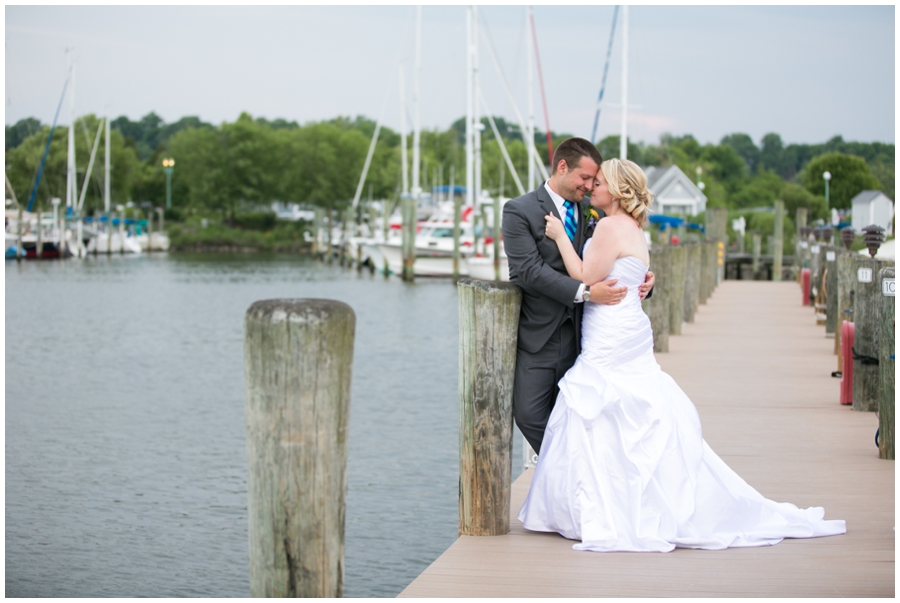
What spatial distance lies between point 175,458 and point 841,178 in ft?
232

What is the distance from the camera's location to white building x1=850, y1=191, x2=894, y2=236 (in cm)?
5184

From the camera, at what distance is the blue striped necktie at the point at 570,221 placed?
17.5ft

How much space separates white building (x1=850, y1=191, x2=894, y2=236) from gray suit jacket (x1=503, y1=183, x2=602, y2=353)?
48.4 meters

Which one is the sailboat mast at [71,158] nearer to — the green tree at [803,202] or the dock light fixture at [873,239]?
the green tree at [803,202]

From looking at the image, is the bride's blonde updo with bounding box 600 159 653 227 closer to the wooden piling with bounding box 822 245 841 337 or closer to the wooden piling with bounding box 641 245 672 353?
the wooden piling with bounding box 641 245 672 353

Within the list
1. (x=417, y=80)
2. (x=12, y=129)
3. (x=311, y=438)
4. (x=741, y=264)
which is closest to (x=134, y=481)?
(x=311, y=438)

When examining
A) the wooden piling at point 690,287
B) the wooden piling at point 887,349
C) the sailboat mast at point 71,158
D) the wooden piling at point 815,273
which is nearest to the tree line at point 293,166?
the sailboat mast at point 71,158

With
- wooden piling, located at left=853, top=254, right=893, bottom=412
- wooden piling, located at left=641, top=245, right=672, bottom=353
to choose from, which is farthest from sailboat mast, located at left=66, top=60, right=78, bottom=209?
wooden piling, located at left=853, top=254, right=893, bottom=412

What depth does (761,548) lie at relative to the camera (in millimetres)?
5043

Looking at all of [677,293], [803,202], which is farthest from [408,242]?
[803,202]

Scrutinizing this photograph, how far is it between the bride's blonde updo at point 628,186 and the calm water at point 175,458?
423 centimetres

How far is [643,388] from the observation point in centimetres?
516

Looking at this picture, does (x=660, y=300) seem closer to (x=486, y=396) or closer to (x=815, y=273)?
(x=486, y=396)

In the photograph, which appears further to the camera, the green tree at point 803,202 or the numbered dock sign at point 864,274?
the green tree at point 803,202
